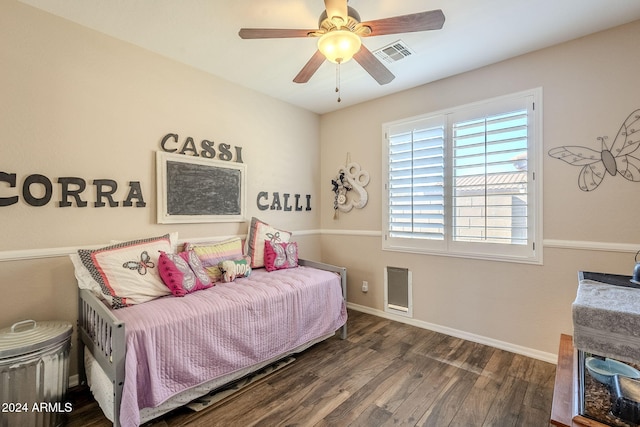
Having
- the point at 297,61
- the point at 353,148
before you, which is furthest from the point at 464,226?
the point at 297,61

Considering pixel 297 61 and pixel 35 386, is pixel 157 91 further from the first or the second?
pixel 35 386

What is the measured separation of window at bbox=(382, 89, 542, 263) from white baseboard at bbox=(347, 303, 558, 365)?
785mm

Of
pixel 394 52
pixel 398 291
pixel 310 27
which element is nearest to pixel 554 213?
pixel 398 291

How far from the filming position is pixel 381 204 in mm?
3475

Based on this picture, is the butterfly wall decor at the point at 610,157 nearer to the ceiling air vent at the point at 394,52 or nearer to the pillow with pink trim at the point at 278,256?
the ceiling air vent at the point at 394,52

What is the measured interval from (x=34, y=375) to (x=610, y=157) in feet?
13.2

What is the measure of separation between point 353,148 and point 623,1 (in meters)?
2.49

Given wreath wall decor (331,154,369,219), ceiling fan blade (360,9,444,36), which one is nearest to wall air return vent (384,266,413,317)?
wreath wall decor (331,154,369,219)

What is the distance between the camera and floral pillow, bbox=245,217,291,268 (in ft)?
9.88

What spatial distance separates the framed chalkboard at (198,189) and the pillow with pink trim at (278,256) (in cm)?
49

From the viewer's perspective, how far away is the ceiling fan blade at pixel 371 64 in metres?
1.85

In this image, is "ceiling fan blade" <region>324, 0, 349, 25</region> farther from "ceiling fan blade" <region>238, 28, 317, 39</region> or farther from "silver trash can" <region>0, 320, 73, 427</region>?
"silver trash can" <region>0, 320, 73, 427</region>

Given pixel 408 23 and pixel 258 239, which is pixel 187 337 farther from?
pixel 408 23

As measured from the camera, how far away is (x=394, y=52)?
2484 millimetres
